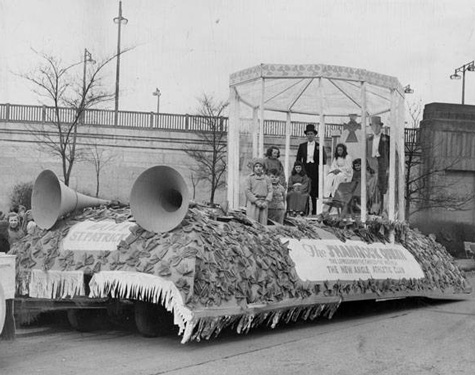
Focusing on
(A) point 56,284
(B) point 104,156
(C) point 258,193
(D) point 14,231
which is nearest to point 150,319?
(A) point 56,284

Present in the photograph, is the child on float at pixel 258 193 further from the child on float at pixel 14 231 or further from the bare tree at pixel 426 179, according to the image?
the bare tree at pixel 426 179

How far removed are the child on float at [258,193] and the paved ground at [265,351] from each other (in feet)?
5.44

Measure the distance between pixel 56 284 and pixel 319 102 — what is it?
20.9 feet

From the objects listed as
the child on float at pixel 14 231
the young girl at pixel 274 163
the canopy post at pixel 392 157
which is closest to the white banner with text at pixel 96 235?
the child on float at pixel 14 231

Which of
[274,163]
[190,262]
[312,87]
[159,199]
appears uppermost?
[312,87]

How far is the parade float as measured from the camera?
7697 millimetres

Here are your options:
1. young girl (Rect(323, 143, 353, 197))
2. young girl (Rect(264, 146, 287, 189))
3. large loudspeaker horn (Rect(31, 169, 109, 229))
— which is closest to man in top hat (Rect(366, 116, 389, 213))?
young girl (Rect(323, 143, 353, 197))

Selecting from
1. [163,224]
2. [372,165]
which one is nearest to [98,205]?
[163,224]

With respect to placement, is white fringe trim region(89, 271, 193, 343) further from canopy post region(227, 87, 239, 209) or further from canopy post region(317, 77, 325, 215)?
canopy post region(317, 77, 325, 215)

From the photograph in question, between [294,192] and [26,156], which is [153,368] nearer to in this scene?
[294,192]

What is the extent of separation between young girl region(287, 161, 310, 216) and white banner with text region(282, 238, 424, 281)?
2188 mm

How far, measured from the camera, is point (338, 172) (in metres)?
14.1

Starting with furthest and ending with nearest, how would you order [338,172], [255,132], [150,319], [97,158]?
[97,158] → [255,132] → [338,172] → [150,319]

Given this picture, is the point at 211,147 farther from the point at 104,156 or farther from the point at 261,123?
the point at 261,123
